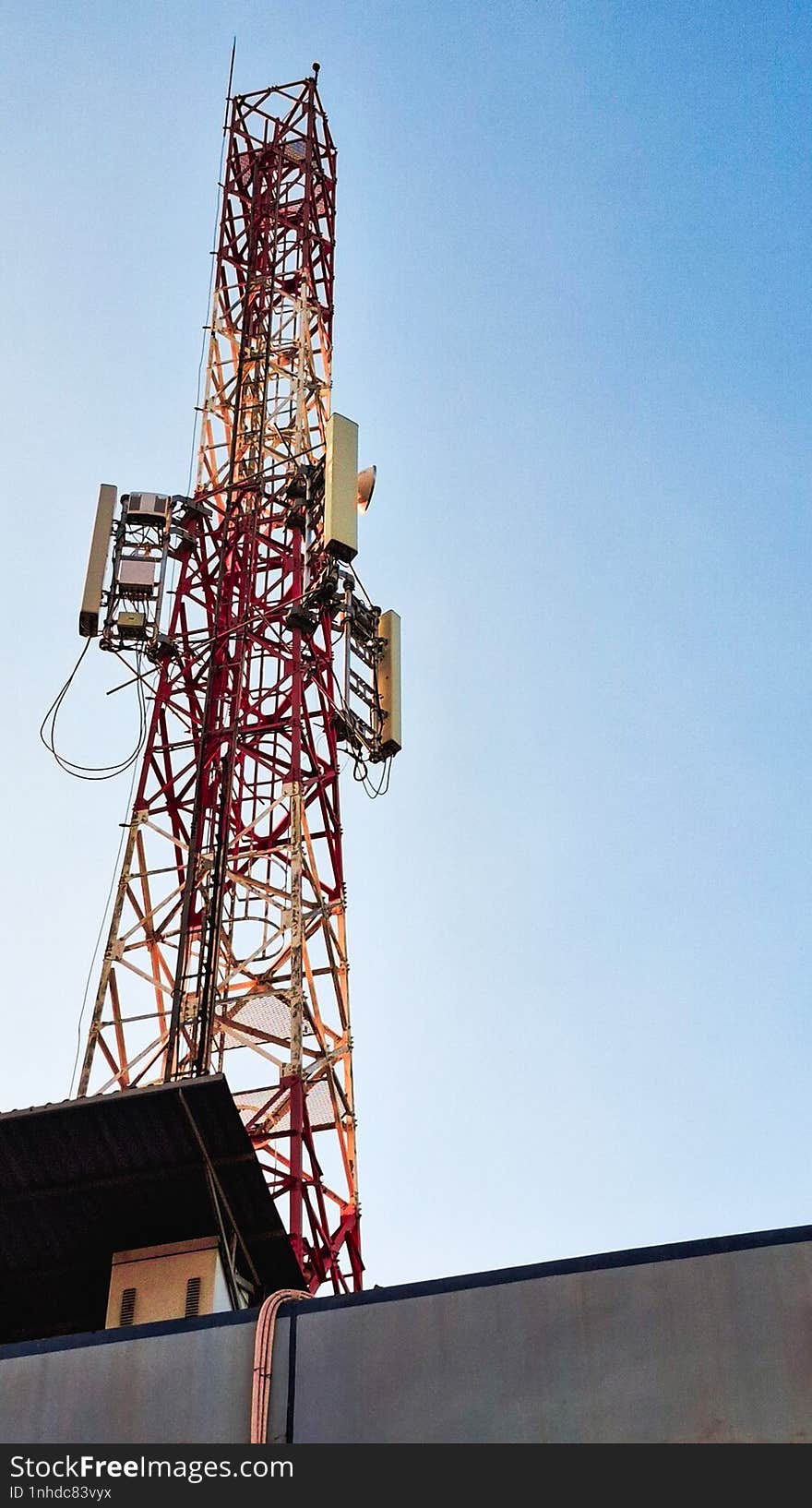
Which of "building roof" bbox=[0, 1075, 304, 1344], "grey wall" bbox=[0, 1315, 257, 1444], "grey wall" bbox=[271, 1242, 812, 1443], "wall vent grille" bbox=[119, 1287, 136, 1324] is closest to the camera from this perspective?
"grey wall" bbox=[271, 1242, 812, 1443]

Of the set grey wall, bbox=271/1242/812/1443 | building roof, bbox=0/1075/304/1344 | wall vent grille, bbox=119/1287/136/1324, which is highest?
building roof, bbox=0/1075/304/1344

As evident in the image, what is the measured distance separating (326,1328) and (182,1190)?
26.2 feet

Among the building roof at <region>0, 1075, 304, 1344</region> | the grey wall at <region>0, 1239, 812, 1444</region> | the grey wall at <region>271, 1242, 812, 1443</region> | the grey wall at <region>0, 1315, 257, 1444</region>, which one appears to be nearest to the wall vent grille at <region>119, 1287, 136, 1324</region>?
the building roof at <region>0, 1075, 304, 1344</region>

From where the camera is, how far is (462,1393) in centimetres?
1730

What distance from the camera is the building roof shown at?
2470 cm

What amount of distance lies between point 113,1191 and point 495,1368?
9.84m

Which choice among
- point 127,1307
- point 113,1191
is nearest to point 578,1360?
point 127,1307

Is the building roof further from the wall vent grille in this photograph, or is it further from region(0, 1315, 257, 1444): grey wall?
region(0, 1315, 257, 1444): grey wall

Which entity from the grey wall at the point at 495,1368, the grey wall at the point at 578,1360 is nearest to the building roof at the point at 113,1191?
the grey wall at the point at 495,1368

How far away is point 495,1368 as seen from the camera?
17.4 metres

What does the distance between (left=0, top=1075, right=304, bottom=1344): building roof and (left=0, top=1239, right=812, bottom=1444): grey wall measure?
5.83m

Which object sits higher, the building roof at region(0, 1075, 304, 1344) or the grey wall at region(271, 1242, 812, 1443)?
the building roof at region(0, 1075, 304, 1344)
